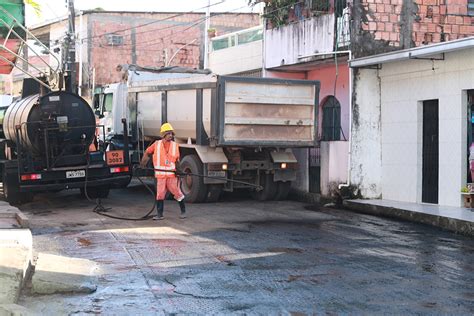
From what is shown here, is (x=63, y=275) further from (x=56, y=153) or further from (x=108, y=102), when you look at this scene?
(x=108, y=102)

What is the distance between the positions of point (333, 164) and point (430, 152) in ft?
8.12

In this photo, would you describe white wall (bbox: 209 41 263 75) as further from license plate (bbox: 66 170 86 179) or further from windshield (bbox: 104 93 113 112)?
license plate (bbox: 66 170 86 179)

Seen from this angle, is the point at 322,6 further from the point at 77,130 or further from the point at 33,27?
the point at 33,27

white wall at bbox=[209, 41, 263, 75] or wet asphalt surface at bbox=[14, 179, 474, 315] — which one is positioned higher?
white wall at bbox=[209, 41, 263, 75]

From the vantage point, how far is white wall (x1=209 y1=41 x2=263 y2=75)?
69.2 ft

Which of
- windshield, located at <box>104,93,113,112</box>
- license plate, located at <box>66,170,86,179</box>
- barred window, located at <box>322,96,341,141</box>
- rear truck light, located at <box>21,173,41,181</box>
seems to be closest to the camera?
rear truck light, located at <box>21,173,41,181</box>

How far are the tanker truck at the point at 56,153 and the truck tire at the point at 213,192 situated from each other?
1.85 meters

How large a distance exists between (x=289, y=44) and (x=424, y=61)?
481cm

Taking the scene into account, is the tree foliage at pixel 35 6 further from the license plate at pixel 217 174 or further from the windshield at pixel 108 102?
the windshield at pixel 108 102

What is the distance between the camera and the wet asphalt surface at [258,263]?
6660 mm

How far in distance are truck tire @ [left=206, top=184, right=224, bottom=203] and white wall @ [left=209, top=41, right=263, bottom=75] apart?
603cm

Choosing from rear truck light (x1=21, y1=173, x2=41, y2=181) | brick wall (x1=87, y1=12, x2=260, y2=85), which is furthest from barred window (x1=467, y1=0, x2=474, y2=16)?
brick wall (x1=87, y1=12, x2=260, y2=85)

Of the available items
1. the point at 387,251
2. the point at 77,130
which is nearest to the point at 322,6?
the point at 77,130

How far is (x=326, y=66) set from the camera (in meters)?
19.1
